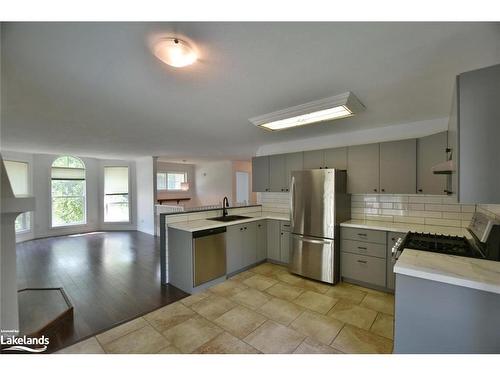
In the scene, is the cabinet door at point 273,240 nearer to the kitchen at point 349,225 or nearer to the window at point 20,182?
the kitchen at point 349,225

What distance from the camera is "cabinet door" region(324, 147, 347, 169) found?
132 inches

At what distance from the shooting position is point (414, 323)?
1.40 metres

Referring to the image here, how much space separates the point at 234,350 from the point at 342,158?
9.61ft

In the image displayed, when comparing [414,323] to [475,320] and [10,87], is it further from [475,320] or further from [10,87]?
[10,87]

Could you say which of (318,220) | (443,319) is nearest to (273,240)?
(318,220)

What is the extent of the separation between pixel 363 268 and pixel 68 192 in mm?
8103

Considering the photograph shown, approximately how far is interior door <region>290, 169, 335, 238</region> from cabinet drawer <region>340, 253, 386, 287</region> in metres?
0.46

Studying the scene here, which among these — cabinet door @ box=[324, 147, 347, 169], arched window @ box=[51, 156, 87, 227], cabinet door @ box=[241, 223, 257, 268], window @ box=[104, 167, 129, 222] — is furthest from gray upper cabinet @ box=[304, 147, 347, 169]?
arched window @ box=[51, 156, 87, 227]

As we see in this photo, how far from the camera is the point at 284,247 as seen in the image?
3.71 meters

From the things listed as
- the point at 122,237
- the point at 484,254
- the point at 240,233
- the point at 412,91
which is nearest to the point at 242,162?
the point at 122,237

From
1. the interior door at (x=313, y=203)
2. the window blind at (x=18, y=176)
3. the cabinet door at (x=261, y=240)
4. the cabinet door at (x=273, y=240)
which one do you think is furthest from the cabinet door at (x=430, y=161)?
the window blind at (x=18, y=176)
